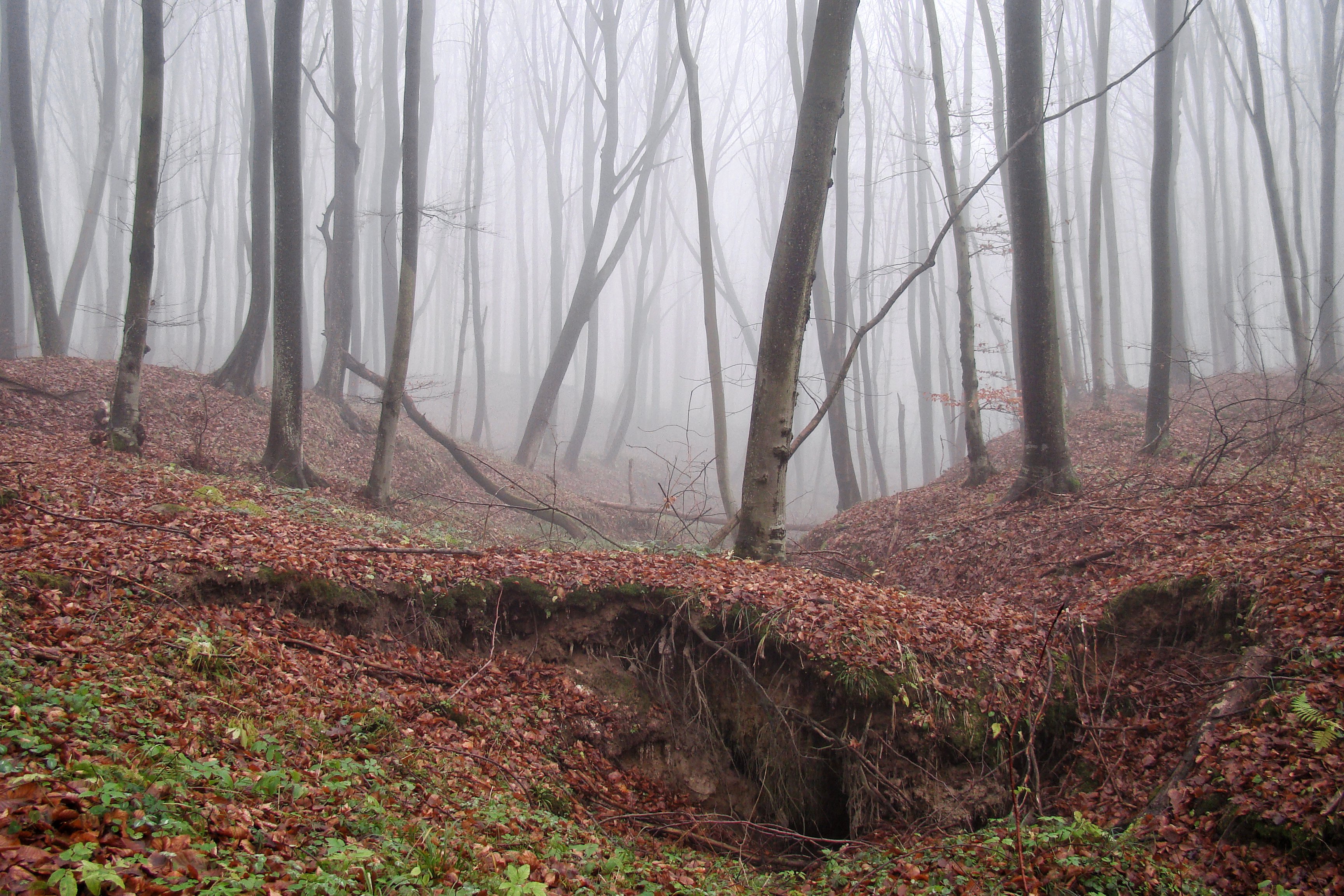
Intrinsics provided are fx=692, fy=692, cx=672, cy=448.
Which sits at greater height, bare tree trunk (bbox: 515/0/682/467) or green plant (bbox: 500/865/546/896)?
bare tree trunk (bbox: 515/0/682/467)

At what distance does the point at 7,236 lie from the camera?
601 inches

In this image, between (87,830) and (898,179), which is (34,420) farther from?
(898,179)

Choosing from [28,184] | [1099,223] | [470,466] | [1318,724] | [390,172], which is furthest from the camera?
[390,172]

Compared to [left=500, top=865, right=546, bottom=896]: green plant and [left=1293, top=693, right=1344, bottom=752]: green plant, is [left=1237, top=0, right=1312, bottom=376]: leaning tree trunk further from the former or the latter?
[left=500, top=865, right=546, bottom=896]: green plant

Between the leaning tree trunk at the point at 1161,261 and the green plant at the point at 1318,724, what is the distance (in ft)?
27.9

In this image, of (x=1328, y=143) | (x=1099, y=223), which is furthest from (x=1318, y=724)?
(x=1328, y=143)

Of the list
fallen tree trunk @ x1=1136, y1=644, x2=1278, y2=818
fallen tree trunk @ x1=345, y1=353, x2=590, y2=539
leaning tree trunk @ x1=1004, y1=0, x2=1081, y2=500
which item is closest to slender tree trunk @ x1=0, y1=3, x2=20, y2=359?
fallen tree trunk @ x1=345, y1=353, x2=590, y2=539

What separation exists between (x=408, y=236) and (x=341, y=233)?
6084 millimetres

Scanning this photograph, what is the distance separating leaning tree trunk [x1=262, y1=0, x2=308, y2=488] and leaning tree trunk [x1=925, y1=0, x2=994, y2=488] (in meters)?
10.4

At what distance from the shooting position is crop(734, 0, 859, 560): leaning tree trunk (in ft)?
24.1

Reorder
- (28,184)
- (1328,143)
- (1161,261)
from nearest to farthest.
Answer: (1161,261) → (28,184) → (1328,143)

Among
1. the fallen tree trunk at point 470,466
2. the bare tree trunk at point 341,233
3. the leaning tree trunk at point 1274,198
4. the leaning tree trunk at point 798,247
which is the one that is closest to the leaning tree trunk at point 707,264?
the fallen tree trunk at point 470,466

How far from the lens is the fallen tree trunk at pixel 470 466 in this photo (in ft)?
48.1

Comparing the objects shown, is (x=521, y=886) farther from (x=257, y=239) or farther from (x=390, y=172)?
(x=390, y=172)
